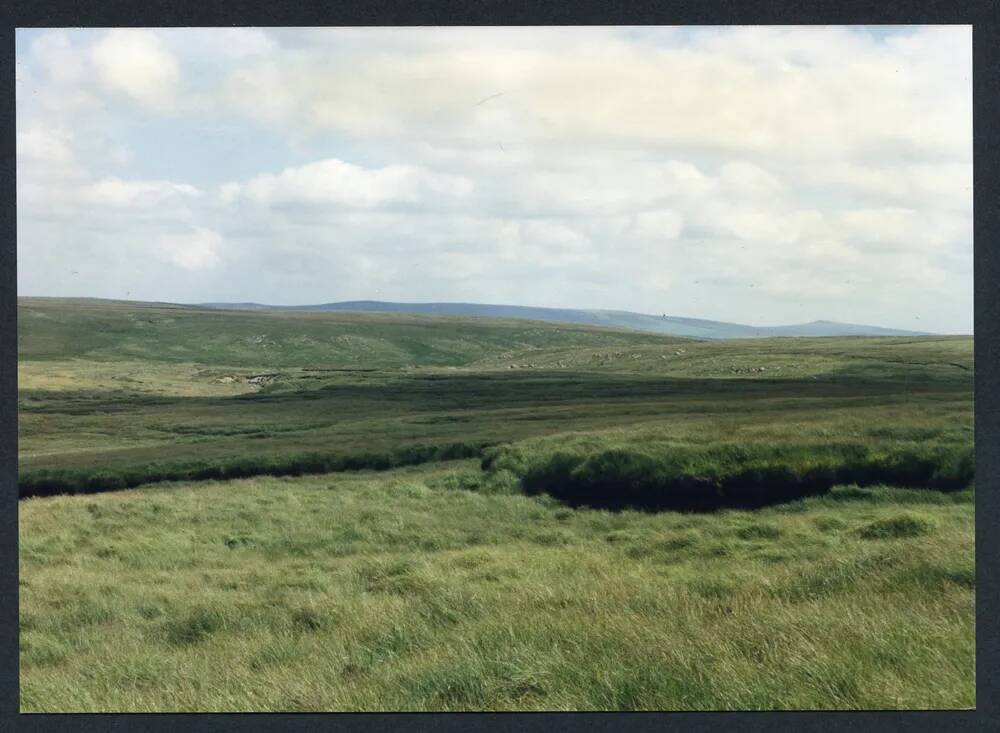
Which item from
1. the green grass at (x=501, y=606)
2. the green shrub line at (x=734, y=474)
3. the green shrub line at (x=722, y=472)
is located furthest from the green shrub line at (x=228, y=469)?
the green shrub line at (x=734, y=474)

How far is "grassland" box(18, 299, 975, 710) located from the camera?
268 inches

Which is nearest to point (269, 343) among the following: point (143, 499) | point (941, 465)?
point (143, 499)

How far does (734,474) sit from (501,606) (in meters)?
5.22

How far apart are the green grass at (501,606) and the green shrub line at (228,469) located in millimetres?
2081

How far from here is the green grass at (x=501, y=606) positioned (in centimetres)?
663

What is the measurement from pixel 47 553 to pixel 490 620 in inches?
253

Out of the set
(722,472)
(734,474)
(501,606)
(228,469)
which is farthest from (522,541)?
(228,469)

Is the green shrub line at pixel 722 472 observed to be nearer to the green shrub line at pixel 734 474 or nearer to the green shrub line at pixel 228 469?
the green shrub line at pixel 734 474

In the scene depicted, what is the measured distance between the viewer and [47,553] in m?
10.7

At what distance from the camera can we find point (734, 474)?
12.1 m

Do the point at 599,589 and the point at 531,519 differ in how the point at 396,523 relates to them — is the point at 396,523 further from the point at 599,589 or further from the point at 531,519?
the point at 599,589

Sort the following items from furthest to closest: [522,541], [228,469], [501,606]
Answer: [228,469]
[522,541]
[501,606]

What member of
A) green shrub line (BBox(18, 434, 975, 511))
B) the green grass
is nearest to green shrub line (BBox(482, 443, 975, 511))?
green shrub line (BBox(18, 434, 975, 511))

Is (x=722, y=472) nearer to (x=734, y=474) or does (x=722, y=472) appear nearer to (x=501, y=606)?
(x=734, y=474)
